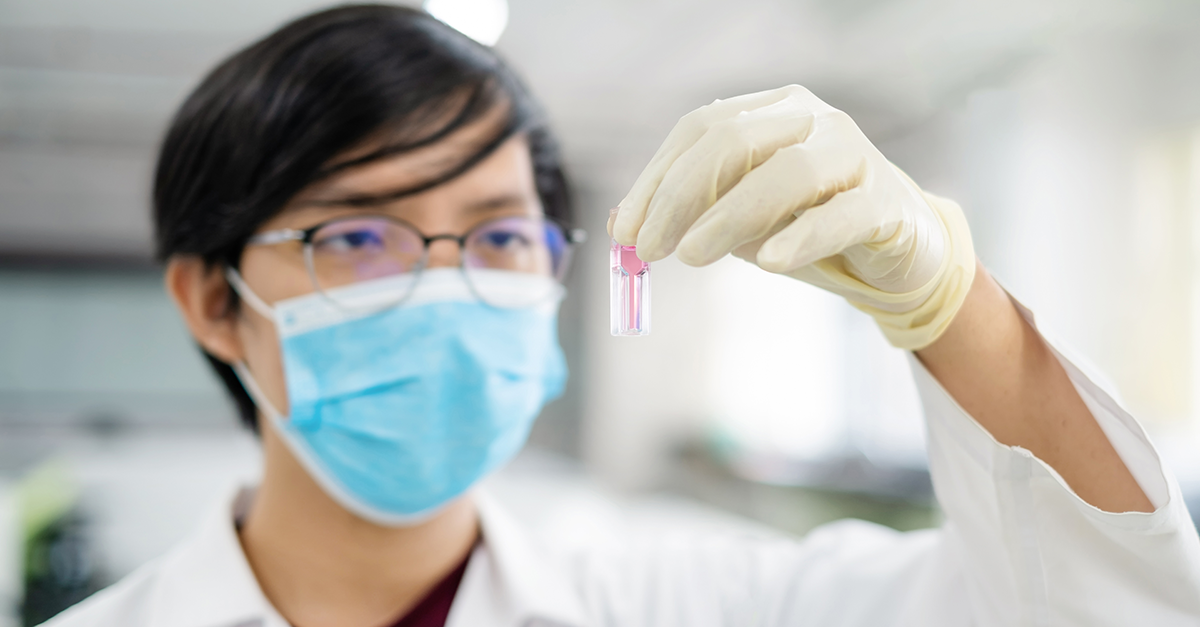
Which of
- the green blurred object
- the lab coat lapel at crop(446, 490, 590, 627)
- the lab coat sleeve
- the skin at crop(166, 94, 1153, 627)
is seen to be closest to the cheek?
the skin at crop(166, 94, 1153, 627)

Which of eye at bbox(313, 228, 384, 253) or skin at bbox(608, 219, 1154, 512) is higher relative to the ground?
skin at bbox(608, 219, 1154, 512)

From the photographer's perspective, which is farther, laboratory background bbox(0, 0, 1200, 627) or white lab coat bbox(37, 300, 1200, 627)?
laboratory background bbox(0, 0, 1200, 627)

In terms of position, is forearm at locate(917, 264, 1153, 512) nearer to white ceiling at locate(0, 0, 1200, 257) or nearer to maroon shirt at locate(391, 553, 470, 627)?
maroon shirt at locate(391, 553, 470, 627)

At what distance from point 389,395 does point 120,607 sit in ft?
1.45

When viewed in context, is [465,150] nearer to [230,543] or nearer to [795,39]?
[230,543]

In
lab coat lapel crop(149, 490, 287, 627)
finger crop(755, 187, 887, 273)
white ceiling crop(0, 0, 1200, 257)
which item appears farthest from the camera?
white ceiling crop(0, 0, 1200, 257)

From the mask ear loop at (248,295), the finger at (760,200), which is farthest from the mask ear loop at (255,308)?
the finger at (760,200)

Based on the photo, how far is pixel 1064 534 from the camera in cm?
71

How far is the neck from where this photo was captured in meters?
0.97

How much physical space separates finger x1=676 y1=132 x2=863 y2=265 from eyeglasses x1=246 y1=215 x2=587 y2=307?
0.48 meters

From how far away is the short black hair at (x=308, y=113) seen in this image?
918 mm

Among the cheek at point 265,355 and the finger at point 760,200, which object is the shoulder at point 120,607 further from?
the finger at point 760,200

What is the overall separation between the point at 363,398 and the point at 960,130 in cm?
303

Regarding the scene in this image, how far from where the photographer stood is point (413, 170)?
0.93 metres
